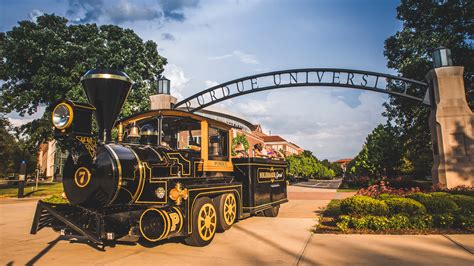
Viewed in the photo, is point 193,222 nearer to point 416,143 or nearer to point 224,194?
point 224,194

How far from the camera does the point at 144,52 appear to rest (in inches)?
907

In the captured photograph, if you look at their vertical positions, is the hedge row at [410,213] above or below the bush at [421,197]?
below

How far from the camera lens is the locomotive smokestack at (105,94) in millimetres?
5691

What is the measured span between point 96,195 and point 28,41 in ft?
63.5

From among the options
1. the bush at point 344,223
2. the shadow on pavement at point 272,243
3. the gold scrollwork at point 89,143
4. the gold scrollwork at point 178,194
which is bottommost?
the shadow on pavement at point 272,243

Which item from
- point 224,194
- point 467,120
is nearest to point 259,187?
point 224,194

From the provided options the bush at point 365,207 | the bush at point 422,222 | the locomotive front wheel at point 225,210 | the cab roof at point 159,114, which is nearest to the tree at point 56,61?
the cab roof at point 159,114

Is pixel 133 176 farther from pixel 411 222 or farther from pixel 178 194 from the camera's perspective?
pixel 411 222

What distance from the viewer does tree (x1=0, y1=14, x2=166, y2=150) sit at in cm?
1927

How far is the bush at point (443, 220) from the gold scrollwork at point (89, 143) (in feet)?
23.4

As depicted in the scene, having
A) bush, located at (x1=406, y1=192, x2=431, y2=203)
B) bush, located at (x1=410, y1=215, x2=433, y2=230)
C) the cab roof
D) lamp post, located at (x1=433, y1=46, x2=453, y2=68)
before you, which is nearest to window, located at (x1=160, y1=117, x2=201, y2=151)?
the cab roof

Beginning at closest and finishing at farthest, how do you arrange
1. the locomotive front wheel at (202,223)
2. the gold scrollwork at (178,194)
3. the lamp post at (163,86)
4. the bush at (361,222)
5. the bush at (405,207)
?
1. the gold scrollwork at (178,194)
2. the locomotive front wheel at (202,223)
3. the bush at (361,222)
4. the bush at (405,207)
5. the lamp post at (163,86)

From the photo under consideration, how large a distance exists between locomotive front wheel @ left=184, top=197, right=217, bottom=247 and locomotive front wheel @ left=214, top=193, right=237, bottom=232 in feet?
1.27

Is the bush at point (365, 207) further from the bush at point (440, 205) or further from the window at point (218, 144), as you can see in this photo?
the window at point (218, 144)
